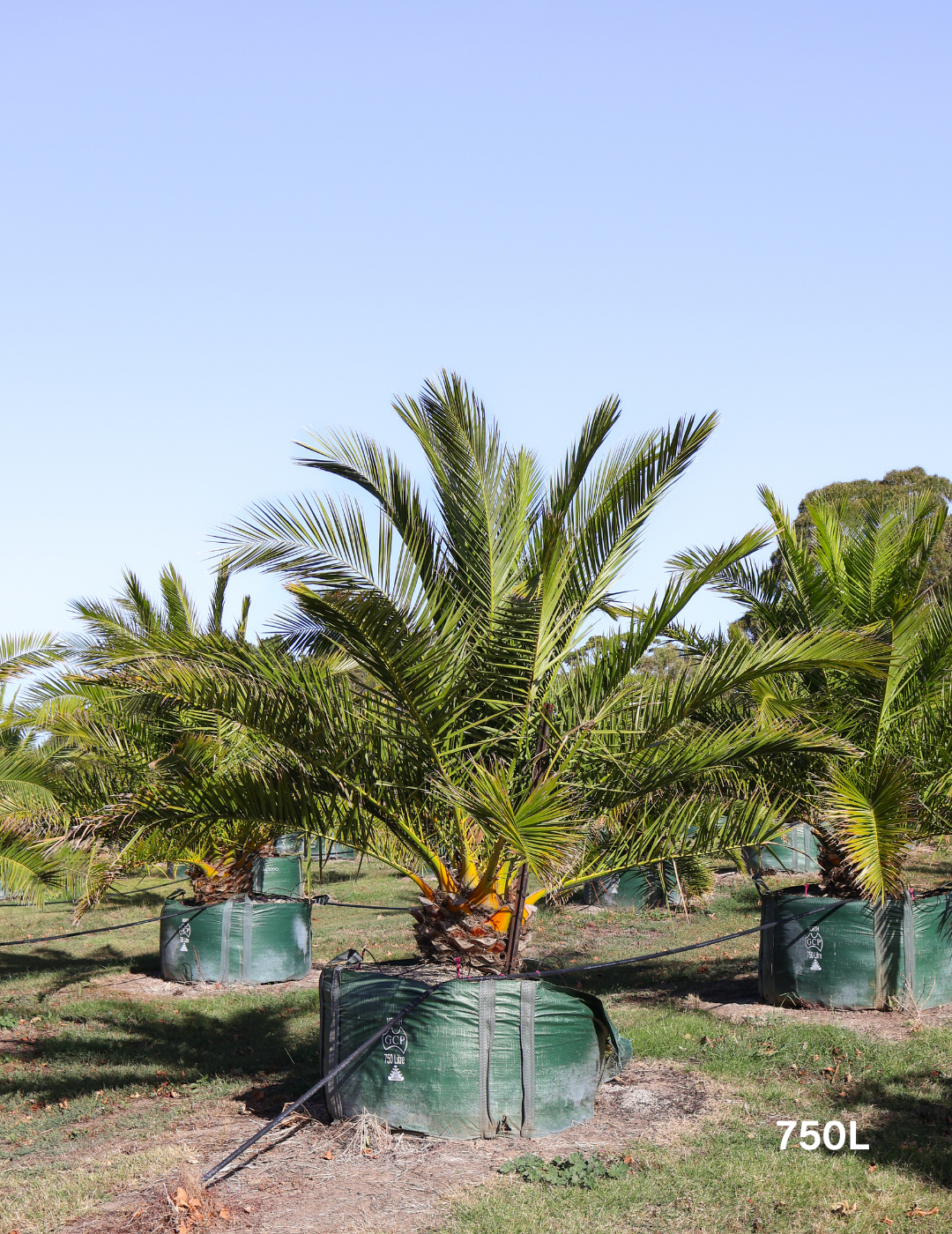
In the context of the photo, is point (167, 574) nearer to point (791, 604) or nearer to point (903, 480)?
point (791, 604)

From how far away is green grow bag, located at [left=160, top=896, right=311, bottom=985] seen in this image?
11797 mm

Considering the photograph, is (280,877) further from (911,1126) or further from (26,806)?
(911,1126)

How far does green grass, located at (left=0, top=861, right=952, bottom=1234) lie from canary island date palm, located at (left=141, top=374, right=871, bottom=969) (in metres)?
1.71

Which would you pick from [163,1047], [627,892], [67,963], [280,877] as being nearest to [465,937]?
[163,1047]

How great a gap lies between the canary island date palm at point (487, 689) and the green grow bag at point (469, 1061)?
0.55m

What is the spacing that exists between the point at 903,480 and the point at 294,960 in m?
25.7

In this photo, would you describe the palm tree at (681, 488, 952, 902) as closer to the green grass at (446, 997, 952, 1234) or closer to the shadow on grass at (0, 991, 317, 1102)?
the green grass at (446, 997, 952, 1234)

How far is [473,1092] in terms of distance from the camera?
6207mm

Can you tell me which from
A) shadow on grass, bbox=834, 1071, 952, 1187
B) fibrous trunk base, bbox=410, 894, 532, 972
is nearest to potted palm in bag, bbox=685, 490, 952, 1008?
shadow on grass, bbox=834, 1071, 952, 1187

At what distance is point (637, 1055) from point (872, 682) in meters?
3.83

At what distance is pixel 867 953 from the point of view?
9.23m

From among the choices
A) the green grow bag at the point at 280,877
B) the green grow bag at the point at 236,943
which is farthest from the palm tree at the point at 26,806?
the green grow bag at the point at 280,877

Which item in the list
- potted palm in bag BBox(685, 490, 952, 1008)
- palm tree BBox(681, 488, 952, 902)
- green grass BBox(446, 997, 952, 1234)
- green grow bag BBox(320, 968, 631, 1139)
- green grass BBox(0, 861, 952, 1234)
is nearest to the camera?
green grass BBox(446, 997, 952, 1234)

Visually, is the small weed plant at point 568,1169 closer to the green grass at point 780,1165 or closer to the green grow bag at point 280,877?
the green grass at point 780,1165
